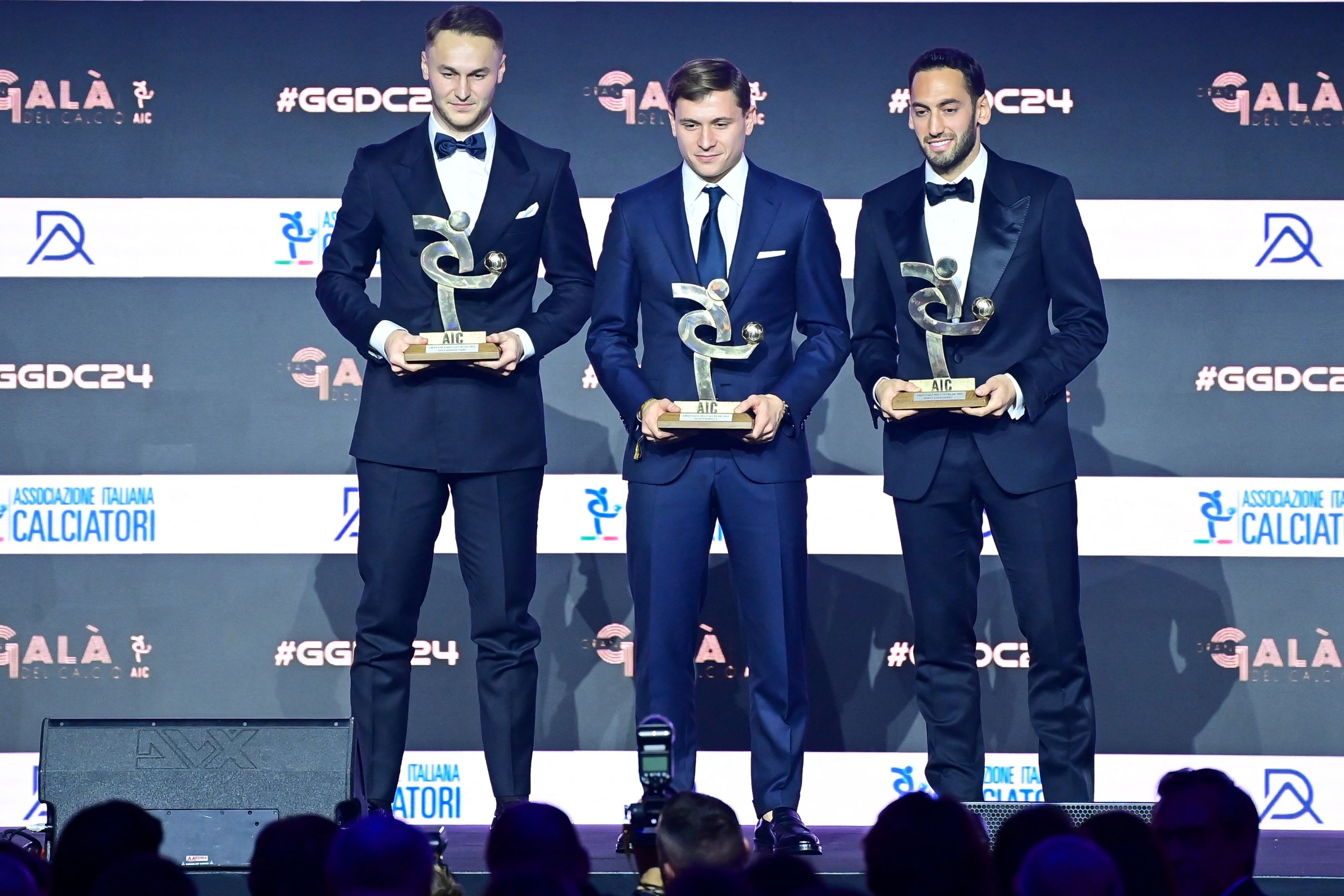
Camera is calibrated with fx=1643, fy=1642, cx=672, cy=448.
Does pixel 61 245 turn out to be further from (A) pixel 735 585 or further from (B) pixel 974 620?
(B) pixel 974 620

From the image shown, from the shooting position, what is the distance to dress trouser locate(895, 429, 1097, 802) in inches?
169

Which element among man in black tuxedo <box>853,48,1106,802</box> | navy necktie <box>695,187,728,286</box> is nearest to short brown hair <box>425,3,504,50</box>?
navy necktie <box>695,187,728,286</box>

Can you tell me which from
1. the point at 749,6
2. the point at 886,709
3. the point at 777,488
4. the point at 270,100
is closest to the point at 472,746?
the point at 886,709

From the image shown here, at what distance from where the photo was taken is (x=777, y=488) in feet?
14.0

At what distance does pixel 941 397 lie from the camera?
4.22 meters

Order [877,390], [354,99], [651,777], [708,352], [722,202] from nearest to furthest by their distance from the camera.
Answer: [651,777]
[708,352]
[877,390]
[722,202]
[354,99]

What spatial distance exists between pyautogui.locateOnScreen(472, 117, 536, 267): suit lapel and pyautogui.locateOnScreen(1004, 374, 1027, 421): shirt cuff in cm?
138

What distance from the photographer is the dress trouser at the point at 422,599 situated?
4.33 meters

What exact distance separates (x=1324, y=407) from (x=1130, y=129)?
1.13 meters

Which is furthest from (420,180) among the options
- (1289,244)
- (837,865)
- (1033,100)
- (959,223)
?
(1289,244)

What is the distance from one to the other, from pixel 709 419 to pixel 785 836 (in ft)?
3.48

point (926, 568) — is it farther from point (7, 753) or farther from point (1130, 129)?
point (7, 753)

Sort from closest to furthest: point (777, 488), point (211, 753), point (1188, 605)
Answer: point (211, 753) < point (777, 488) < point (1188, 605)

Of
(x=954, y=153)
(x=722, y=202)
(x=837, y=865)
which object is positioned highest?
(x=954, y=153)
